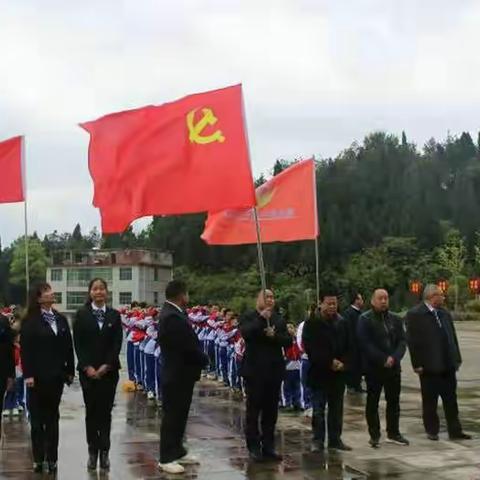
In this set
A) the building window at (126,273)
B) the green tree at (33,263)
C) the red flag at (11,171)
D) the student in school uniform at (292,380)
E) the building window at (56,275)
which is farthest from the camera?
the green tree at (33,263)

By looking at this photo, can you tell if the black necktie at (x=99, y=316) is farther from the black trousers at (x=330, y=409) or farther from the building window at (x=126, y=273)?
the building window at (x=126, y=273)

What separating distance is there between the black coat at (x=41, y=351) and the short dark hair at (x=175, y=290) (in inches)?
41.4

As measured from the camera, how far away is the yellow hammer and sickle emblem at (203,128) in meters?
8.10

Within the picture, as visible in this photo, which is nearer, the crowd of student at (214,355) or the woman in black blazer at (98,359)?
the woman in black blazer at (98,359)

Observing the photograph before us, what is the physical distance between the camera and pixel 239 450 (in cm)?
809

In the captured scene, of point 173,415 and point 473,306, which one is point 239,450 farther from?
point 473,306

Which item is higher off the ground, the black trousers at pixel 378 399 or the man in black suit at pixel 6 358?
the man in black suit at pixel 6 358

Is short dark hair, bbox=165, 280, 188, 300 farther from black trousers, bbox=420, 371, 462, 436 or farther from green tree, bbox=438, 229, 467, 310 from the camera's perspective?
green tree, bbox=438, 229, 467, 310

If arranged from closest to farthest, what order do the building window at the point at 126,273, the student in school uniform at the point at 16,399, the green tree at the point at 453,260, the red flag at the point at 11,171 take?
the student in school uniform at the point at 16,399
the red flag at the point at 11,171
the green tree at the point at 453,260
the building window at the point at 126,273

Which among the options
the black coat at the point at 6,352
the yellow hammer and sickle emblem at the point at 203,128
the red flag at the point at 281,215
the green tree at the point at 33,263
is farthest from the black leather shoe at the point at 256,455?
the green tree at the point at 33,263

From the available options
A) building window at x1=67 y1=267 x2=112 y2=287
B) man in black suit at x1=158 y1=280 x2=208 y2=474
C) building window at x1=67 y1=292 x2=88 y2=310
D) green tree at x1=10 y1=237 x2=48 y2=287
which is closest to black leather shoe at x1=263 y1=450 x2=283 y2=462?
man in black suit at x1=158 y1=280 x2=208 y2=474

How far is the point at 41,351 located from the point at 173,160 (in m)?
2.41

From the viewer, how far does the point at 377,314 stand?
839 cm

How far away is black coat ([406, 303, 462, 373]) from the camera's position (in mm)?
8656
